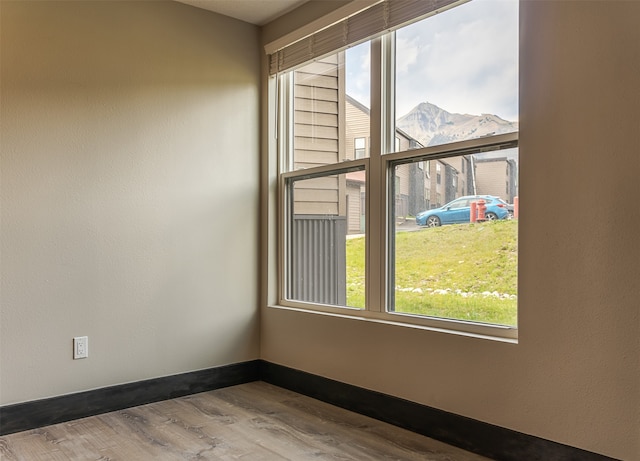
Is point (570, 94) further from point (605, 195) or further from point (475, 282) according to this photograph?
point (475, 282)

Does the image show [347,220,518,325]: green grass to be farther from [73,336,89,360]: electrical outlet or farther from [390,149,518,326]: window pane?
[73,336,89,360]: electrical outlet

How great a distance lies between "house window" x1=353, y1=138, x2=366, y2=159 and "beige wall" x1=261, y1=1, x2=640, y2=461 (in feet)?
3.21

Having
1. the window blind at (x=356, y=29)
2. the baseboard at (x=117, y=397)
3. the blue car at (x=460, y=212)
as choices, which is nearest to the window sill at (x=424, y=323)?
the blue car at (x=460, y=212)

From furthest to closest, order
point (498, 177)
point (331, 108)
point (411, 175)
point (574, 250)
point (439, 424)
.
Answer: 1. point (331, 108)
2. point (411, 175)
3. point (439, 424)
4. point (498, 177)
5. point (574, 250)

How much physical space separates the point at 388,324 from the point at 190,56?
79.0 inches

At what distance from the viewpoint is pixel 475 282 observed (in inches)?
93.4

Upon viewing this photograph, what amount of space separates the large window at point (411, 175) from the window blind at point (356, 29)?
0.05 meters

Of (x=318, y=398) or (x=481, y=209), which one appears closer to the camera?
(x=481, y=209)

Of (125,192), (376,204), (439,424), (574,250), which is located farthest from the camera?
(125,192)

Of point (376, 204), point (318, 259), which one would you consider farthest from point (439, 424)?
point (318, 259)

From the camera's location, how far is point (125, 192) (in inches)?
115

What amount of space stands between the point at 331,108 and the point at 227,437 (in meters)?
1.93

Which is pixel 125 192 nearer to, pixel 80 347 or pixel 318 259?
pixel 80 347

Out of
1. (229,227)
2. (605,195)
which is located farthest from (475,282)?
(229,227)
